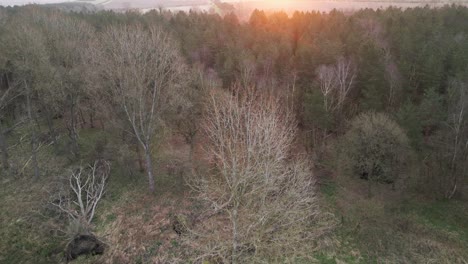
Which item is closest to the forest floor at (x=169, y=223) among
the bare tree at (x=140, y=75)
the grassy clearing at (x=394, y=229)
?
the grassy clearing at (x=394, y=229)

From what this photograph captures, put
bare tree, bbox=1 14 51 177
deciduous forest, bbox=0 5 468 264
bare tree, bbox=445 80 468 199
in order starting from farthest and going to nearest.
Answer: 1. bare tree, bbox=1 14 51 177
2. bare tree, bbox=445 80 468 199
3. deciduous forest, bbox=0 5 468 264

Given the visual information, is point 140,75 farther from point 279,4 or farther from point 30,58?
point 279,4

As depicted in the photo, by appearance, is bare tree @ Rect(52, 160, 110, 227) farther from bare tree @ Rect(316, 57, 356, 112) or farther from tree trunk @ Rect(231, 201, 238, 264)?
bare tree @ Rect(316, 57, 356, 112)

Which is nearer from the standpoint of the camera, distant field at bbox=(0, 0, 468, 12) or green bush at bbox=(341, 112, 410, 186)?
green bush at bbox=(341, 112, 410, 186)

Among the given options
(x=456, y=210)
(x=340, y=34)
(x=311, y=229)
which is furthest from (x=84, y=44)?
(x=456, y=210)

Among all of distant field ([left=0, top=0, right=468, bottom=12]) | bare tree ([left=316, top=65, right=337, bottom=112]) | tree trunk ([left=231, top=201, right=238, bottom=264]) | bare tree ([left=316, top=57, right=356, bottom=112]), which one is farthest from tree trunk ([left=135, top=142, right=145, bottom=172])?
distant field ([left=0, top=0, right=468, bottom=12])

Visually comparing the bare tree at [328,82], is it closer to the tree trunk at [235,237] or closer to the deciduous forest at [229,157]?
the deciduous forest at [229,157]

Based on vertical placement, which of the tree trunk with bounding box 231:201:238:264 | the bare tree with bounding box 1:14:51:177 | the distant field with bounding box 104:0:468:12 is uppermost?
the distant field with bounding box 104:0:468:12
